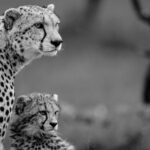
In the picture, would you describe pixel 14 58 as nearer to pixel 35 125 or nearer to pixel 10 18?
pixel 10 18

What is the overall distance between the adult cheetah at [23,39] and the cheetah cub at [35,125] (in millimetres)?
380

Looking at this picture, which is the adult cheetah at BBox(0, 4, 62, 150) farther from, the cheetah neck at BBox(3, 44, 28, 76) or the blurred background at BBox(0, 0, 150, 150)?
the blurred background at BBox(0, 0, 150, 150)

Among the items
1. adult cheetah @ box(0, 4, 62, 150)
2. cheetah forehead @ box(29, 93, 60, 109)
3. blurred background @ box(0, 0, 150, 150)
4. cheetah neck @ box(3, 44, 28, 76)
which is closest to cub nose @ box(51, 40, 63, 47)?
adult cheetah @ box(0, 4, 62, 150)

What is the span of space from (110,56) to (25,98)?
14.6 metres

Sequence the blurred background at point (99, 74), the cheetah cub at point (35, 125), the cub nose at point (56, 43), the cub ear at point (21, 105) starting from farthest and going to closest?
1. the blurred background at point (99, 74)
2. the cub ear at point (21, 105)
3. the cheetah cub at point (35, 125)
4. the cub nose at point (56, 43)

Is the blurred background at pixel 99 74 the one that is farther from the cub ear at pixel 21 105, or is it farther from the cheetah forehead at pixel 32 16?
the cheetah forehead at pixel 32 16

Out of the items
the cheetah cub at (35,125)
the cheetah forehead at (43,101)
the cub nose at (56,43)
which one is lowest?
the cheetah cub at (35,125)

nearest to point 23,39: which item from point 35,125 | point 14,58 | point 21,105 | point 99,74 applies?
point 14,58

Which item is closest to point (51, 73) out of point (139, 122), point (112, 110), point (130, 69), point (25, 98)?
point (130, 69)

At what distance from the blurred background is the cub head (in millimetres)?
5404

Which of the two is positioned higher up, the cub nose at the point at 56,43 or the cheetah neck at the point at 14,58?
the cub nose at the point at 56,43

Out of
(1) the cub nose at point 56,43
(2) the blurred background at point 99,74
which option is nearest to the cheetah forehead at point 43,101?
(1) the cub nose at point 56,43

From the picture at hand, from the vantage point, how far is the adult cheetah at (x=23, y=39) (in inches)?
302

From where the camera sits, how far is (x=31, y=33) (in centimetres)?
770
